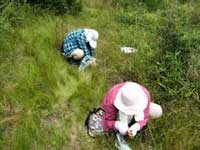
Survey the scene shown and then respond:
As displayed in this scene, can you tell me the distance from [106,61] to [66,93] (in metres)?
0.87

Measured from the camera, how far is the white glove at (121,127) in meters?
4.77

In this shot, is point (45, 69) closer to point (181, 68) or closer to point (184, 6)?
point (181, 68)

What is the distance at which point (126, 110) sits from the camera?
472 cm

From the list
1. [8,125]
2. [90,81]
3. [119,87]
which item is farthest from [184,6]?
[8,125]

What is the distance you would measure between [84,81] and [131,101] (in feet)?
3.73

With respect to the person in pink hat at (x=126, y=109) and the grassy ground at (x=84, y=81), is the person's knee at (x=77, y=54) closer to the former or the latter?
the grassy ground at (x=84, y=81)

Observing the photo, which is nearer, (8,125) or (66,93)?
(8,125)

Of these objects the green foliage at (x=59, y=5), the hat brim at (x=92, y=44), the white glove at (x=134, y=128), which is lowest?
the white glove at (x=134, y=128)

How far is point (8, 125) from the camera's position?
500 centimetres

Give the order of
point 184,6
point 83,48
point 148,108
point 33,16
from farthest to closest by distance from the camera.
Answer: point 184,6, point 33,16, point 83,48, point 148,108

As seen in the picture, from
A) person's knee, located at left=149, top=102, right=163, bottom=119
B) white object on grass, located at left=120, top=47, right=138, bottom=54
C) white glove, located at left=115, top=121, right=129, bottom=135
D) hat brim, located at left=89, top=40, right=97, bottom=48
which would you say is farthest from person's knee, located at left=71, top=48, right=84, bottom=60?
white glove, located at left=115, top=121, right=129, bottom=135

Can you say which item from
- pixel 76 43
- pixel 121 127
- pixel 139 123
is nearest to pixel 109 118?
pixel 121 127

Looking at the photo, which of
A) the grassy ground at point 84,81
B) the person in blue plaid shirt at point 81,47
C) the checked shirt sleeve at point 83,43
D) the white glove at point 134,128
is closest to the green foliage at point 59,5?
the grassy ground at point 84,81

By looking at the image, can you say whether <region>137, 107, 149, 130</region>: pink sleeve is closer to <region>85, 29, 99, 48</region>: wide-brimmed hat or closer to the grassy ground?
the grassy ground
